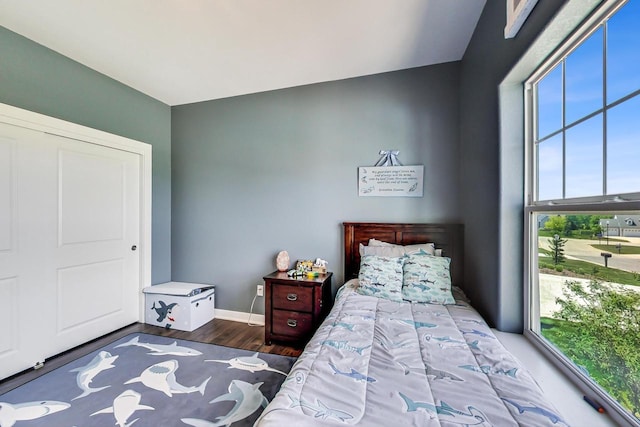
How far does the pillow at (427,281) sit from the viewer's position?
1.86 m

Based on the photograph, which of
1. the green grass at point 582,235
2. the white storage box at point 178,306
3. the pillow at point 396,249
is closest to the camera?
the green grass at point 582,235

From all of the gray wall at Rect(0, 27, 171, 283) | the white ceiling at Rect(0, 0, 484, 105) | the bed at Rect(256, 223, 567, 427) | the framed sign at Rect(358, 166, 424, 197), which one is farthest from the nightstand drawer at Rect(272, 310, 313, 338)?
the white ceiling at Rect(0, 0, 484, 105)

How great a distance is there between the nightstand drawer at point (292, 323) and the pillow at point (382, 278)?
599mm

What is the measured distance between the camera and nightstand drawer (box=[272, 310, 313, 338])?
2.28 meters

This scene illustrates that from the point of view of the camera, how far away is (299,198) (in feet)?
9.04

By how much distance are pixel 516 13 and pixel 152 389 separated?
3.05 m

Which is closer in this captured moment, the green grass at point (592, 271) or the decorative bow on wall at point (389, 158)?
the green grass at point (592, 271)

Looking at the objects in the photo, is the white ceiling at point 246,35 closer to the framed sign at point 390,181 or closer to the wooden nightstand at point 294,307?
the framed sign at point 390,181

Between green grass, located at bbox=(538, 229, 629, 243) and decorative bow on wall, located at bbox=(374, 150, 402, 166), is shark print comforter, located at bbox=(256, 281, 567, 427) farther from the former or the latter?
decorative bow on wall, located at bbox=(374, 150, 402, 166)

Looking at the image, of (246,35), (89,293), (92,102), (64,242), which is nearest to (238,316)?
(89,293)

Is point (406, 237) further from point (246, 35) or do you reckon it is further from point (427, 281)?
point (246, 35)

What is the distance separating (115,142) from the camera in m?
2.57

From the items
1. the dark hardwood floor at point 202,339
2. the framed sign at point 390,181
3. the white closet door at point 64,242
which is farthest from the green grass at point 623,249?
the white closet door at point 64,242

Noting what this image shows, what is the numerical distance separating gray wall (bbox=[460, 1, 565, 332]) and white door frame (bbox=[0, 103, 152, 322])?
3.30 meters
